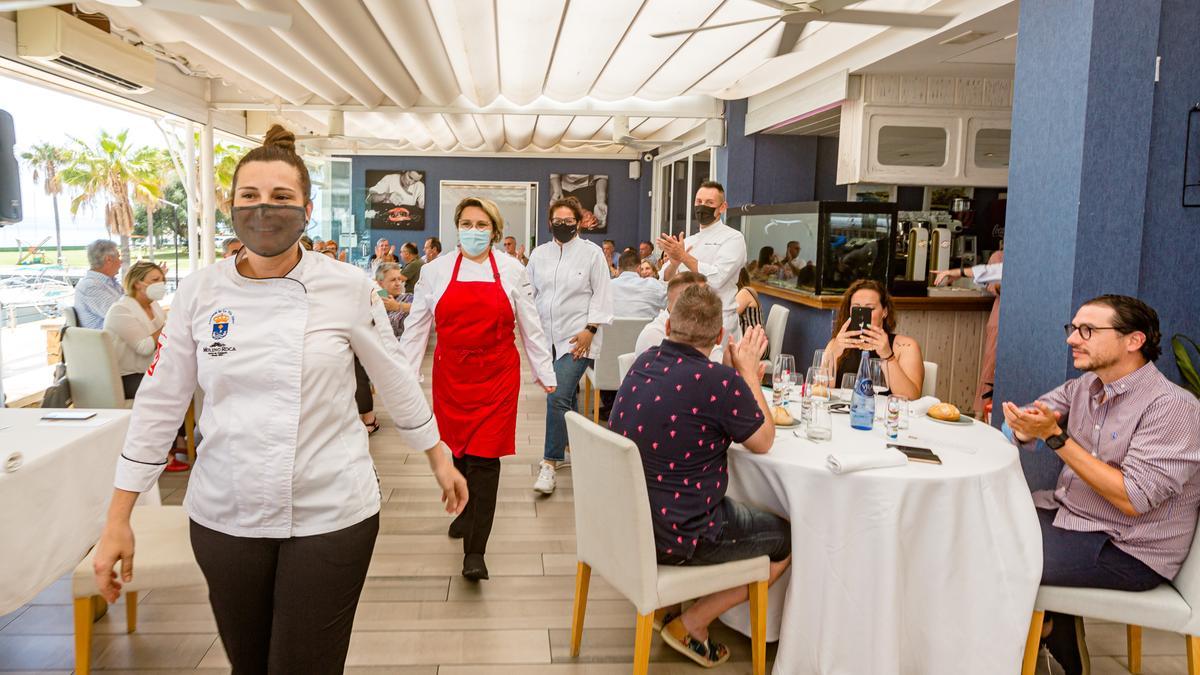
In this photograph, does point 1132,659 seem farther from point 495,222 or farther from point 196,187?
point 196,187

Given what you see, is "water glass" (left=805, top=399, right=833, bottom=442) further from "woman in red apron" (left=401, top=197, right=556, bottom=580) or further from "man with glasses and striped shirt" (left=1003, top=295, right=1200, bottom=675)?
"woman in red apron" (left=401, top=197, right=556, bottom=580)

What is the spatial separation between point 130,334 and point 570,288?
2.40 metres

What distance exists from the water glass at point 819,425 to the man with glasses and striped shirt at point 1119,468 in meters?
0.53

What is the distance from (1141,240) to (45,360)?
6.67 meters

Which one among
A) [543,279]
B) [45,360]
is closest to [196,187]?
[45,360]

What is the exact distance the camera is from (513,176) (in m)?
14.7

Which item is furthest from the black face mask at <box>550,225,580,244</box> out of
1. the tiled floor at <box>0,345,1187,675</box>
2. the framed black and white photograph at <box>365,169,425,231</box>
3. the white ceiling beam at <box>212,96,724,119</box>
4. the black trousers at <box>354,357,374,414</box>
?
the framed black and white photograph at <box>365,169,425,231</box>

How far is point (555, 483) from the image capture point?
4637 mm

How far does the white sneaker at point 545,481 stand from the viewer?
4.44 meters

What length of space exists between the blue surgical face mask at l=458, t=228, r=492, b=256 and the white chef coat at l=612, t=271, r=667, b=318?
8.98 feet

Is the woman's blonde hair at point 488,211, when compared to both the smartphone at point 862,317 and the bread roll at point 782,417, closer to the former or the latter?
the bread roll at point 782,417

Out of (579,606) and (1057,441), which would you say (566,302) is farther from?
(1057,441)

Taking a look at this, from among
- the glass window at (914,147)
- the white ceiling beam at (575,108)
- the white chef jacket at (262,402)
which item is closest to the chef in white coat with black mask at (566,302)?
the white chef jacket at (262,402)

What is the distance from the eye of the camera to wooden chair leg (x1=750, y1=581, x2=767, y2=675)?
262cm
